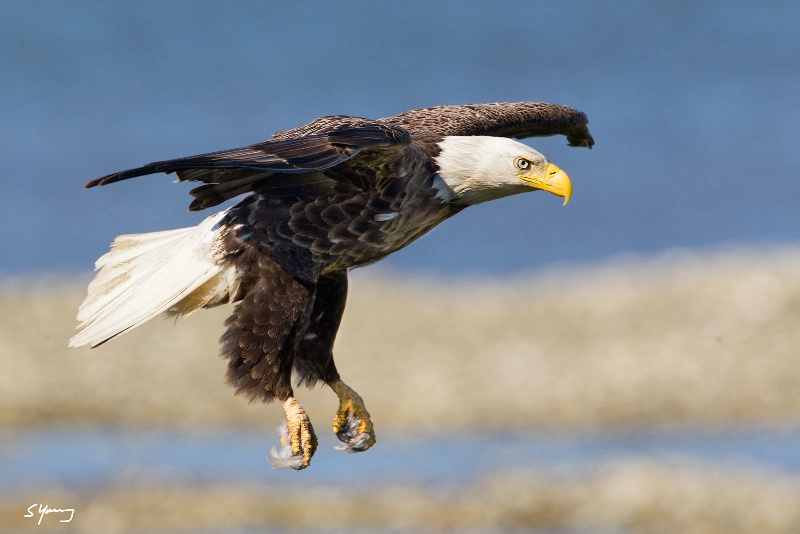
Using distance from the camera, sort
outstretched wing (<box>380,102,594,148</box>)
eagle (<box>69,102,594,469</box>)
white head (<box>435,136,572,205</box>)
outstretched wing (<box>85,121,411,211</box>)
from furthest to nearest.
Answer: outstretched wing (<box>380,102,594,148</box>), white head (<box>435,136,572,205</box>), eagle (<box>69,102,594,469</box>), outstretched wing (<box>85,121,411,211</box>)

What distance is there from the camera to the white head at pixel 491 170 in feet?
21.4

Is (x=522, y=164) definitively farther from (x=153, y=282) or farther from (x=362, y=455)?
(x=362, y=455)

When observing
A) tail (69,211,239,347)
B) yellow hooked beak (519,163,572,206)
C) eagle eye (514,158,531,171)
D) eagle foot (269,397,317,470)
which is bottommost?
eagle foot (269,397,317,470)

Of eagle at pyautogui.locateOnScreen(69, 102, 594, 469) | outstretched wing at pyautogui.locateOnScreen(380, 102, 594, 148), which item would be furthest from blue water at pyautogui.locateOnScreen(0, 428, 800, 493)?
eagle at pyautogui.locateOnScreen(69, 102, 594, 469)

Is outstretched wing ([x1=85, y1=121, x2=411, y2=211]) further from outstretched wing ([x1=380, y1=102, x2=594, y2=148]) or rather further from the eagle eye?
outstretched wing ([x1=380, y1=102, x2=594, y2=148])

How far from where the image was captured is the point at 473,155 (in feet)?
21.5

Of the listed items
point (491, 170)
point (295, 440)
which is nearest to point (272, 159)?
point (491, 170)

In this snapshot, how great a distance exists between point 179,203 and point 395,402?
7.85 m

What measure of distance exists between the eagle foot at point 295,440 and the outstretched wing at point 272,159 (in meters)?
0.99

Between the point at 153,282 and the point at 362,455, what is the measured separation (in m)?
6.69

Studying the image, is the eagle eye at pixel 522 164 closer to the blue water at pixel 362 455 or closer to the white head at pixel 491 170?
the white head at pixel 491 170

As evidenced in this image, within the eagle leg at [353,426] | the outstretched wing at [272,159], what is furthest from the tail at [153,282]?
the eagle leg at [353,426]

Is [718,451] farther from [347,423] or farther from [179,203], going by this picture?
[179,203]

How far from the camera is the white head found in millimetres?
6512
